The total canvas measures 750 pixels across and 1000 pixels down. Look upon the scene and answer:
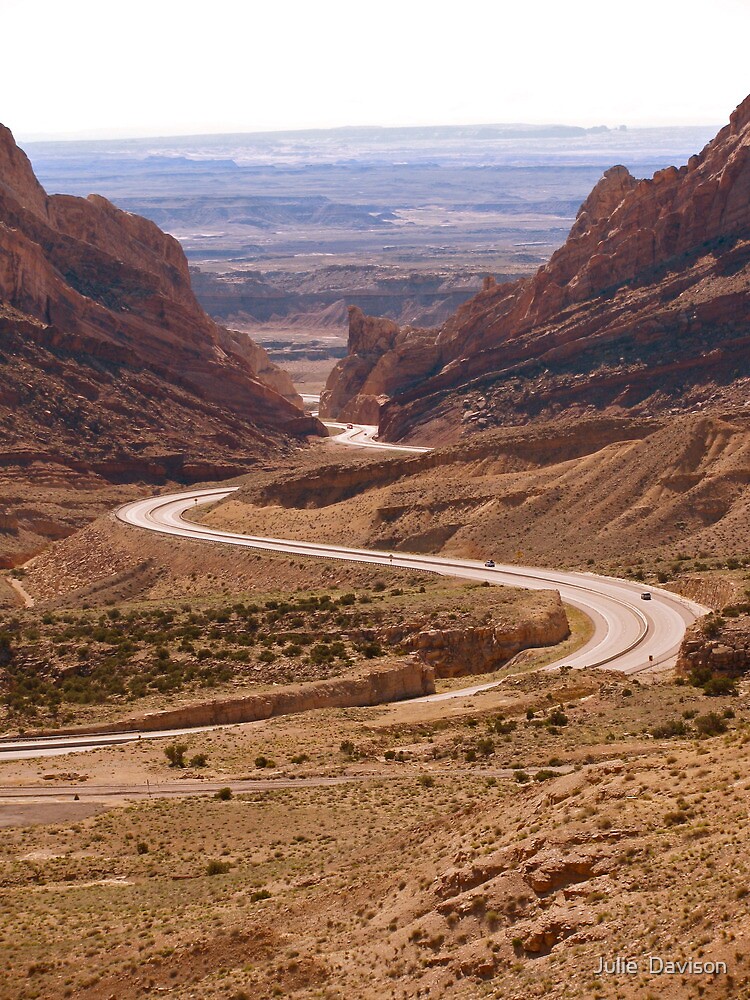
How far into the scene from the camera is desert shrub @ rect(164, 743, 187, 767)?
39.3 meters

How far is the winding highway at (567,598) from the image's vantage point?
48.4 metres

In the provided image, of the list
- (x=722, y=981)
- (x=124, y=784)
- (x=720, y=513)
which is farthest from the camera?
(x=720, y=513)

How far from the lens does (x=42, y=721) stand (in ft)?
152

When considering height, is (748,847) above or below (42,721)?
above

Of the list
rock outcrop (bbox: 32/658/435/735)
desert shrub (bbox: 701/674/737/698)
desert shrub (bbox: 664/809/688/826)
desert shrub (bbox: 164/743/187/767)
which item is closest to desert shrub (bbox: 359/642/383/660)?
rock outcrop (bbox: 32/658/435/735)

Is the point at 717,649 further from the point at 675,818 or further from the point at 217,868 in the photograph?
the point at 675,818

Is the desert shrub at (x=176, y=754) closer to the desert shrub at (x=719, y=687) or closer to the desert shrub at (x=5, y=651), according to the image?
the desert shrub at (x=719, y=687)

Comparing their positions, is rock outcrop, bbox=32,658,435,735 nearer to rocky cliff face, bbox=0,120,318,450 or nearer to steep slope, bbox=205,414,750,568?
steep slope, bbox=205,414,750,568

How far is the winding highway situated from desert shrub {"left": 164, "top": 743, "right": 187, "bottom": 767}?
13.1ft

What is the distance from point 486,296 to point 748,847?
117785mm

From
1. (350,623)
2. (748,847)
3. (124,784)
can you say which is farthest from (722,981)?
(350,623)

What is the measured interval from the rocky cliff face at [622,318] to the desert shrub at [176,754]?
73306 mm

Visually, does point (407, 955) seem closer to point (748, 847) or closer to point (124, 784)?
point (748, 847)

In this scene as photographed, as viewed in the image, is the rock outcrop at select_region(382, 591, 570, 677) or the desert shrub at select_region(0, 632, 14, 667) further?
the desert shrub at select_region(0, 632, 14, 667)
